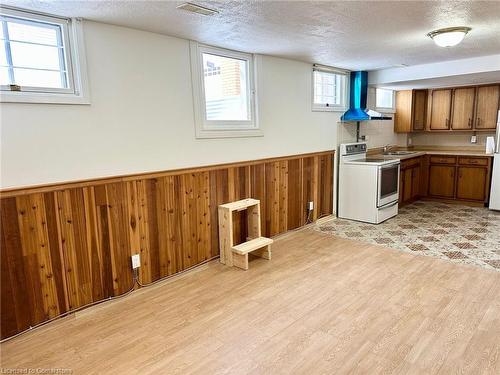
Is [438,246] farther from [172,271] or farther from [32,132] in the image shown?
[32,132]

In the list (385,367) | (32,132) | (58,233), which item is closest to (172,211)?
(58,233)

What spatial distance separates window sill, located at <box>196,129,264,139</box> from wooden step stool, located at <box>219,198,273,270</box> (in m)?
0.73

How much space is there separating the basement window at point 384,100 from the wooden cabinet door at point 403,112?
106 mm

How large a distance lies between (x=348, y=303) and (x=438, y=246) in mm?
1886

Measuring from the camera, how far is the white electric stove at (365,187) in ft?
15.9

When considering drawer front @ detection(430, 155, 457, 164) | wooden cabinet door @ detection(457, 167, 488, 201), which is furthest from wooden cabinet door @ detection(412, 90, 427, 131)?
wooden cabinet door @ detection(457, 167, 488, 201)

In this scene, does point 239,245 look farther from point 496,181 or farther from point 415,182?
point 496,181

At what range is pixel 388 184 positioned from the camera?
5039mm

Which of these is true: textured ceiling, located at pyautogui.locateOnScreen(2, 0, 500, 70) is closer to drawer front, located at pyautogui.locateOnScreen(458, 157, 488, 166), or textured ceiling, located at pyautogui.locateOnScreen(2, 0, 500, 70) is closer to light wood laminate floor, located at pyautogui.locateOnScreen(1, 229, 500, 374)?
light wood laminate floor, located at pyautogui.locateOnScreen(1, 229, 500, 374)

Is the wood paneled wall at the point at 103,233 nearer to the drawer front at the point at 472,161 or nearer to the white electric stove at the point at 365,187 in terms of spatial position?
the white electric stove at the point at 365,187

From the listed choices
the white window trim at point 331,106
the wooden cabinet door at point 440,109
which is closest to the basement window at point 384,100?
the wooden cabinet door at point 440,109

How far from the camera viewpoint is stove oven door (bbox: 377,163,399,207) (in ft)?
15.9

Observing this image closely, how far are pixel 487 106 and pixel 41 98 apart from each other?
6.45 m

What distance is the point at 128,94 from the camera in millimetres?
2846
